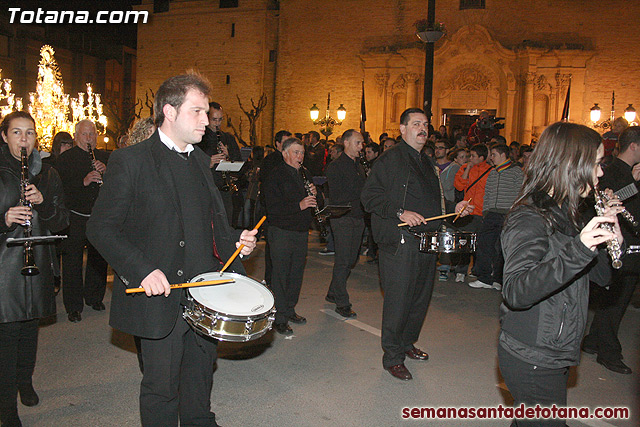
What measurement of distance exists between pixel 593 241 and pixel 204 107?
2.30 meters

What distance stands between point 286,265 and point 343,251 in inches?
45.1

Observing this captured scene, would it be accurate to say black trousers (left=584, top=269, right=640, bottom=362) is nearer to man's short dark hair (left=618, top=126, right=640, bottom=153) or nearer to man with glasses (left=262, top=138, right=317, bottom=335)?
man's short dark hair (left=618, top=126, right=640, bottom=153)

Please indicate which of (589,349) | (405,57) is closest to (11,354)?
(589,349)

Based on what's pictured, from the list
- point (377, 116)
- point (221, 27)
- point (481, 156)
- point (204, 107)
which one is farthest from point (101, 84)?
point (204, 107)

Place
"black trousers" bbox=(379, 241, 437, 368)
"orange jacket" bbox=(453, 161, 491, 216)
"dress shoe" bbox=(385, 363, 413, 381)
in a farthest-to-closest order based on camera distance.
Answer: "orange jacket" bbox=(453, 161, 491, 216), "black trousers" bbox=(379, 241, 437, 368), "dress shoe" bbox=(385, 363, 413, 381)

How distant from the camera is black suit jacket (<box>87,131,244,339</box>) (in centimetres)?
313

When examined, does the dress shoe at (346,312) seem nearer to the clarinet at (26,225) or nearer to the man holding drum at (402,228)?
the man holding drum at (402,228)

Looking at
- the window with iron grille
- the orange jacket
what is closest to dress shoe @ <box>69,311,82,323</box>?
the orange jacket

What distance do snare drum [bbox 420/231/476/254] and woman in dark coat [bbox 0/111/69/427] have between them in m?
3.32

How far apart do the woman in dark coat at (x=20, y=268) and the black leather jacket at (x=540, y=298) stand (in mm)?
3541

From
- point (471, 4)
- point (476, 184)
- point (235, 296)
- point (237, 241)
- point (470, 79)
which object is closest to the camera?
point (235, 296)

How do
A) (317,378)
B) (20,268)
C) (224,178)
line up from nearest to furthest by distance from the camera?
(20,268) < (317,378) < (224,178)

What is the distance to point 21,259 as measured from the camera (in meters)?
4.32

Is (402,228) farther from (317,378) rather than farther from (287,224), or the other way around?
(287,224)
